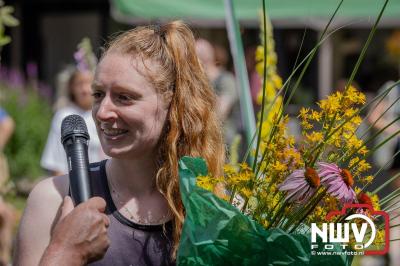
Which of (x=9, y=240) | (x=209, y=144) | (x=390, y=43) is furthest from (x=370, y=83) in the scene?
(x=209, y=144)

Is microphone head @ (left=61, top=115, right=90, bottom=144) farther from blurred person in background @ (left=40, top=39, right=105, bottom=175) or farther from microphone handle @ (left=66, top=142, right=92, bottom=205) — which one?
blurred person in background @ (left=40, top=39, right=105, bottom=175)

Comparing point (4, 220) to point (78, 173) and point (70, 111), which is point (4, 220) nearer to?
point (70, 111)

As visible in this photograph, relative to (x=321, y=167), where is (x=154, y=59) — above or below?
above

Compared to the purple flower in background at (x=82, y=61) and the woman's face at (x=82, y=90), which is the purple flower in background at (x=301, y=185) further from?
the woman's face at (x=82, y=90)

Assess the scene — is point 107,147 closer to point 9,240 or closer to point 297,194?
point 297,194

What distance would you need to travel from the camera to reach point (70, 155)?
2.26 meters

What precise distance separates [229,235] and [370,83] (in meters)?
13.0

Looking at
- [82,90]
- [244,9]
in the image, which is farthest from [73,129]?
[244,9]

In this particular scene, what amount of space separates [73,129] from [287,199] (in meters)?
0.59

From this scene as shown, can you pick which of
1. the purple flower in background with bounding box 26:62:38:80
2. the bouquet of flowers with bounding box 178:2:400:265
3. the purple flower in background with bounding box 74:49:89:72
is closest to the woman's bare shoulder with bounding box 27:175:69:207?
the bouquet of flowers with bounding box 178:2:400:265

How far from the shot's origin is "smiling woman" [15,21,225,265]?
7.78 feet

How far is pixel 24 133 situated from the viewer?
12250 millimetres

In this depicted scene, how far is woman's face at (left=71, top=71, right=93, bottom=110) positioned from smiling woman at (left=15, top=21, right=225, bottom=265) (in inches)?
173

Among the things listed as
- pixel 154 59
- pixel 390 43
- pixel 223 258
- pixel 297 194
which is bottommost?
pixel 223 258
